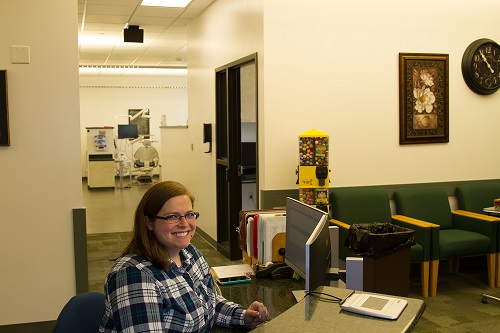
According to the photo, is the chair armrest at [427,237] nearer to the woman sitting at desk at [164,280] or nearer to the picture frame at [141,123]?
the woman sitting at desk at [164,280]

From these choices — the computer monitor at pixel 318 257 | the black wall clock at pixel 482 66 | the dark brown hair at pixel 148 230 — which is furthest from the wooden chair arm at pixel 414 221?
the dark brown hair at pixel 148 230

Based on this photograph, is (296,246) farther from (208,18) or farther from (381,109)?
(208,18)

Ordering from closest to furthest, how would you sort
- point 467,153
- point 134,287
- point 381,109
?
point 134,287
point 381,109
point 467,153

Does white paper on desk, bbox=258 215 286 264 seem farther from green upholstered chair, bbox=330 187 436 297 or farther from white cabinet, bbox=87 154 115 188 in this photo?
white cabinet, bbox=87 154 115 188

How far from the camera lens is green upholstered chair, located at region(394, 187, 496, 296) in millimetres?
5141

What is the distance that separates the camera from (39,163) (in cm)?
446

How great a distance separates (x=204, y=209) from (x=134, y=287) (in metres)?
5.72

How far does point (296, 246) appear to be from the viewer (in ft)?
9.66

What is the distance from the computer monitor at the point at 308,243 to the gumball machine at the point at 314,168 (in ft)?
6.41

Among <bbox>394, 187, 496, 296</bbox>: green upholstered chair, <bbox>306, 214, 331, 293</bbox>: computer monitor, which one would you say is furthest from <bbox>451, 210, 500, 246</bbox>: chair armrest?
<bbox>306, 214, 331, 293</bbox>: computer monitor

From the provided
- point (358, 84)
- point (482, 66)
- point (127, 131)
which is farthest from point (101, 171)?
point (482, 66)

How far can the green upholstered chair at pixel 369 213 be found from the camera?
506cm

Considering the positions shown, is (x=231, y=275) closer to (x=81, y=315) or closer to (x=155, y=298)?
(x=81, y=315)

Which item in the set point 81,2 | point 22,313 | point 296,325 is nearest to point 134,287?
point 296,325
